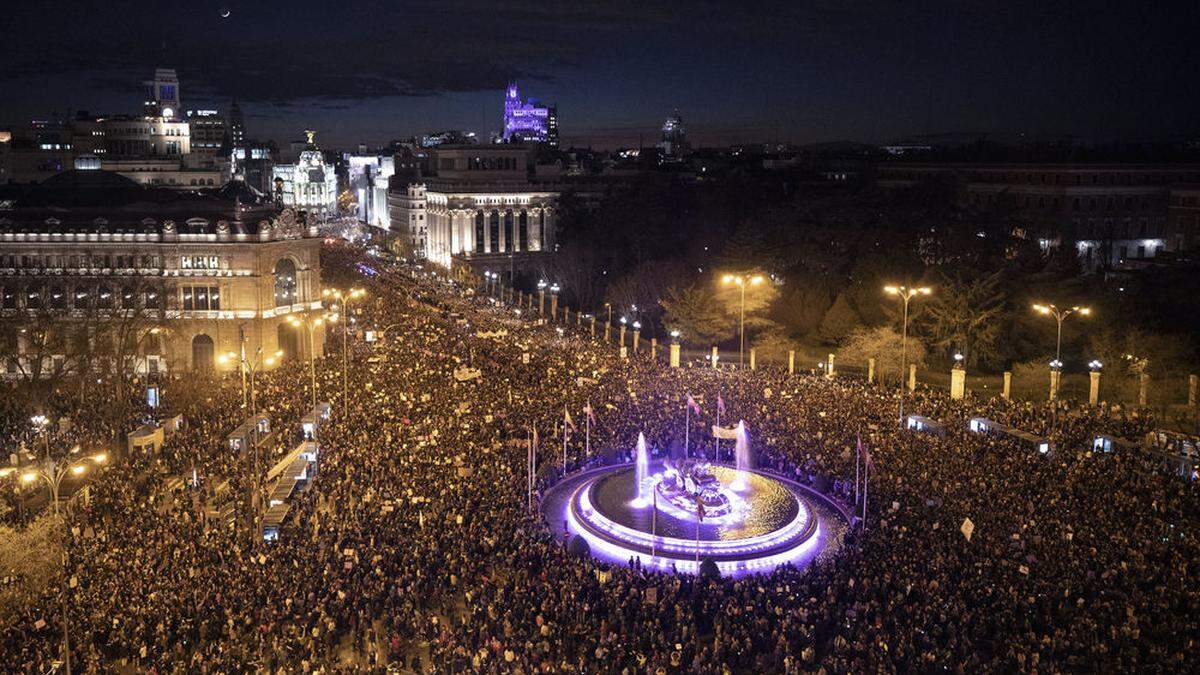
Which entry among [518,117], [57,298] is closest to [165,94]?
[57,298]

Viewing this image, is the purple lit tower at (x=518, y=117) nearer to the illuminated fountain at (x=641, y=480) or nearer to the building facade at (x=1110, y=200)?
the building facade at (x=1110, y=200)

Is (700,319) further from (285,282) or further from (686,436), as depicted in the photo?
(285,282)

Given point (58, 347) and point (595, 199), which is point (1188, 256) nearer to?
point (58, 347)

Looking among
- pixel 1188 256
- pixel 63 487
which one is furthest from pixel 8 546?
pixel 1188 256

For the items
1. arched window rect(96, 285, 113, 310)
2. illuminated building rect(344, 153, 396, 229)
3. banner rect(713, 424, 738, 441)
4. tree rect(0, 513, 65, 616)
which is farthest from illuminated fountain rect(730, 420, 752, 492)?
illuminated building rect(344, 153, 396, 229)

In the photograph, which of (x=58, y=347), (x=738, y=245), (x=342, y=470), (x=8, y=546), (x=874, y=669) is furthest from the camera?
(x=738, y=245)

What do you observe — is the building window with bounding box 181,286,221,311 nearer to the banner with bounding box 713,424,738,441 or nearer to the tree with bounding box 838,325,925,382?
the banner with bounding box 713,424,738,441
